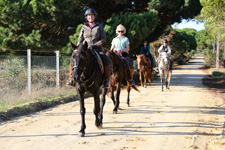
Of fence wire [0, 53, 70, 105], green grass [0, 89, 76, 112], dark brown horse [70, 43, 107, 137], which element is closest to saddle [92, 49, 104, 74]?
dark brown horse [70, 43, 107, 137]

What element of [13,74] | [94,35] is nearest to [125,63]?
[94,35]

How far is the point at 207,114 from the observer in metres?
8.41

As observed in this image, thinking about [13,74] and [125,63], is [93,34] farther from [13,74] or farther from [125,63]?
[13,74]

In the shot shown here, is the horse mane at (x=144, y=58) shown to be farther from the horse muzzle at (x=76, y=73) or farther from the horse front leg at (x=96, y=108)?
the horse muzzle at (x=76, y=73)

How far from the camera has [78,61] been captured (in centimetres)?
543

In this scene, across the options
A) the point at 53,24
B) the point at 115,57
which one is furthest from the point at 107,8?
the point at 115,57

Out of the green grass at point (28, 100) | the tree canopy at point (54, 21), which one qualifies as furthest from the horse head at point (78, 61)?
the tree canopy at point (54, 21)

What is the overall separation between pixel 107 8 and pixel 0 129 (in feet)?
45.9

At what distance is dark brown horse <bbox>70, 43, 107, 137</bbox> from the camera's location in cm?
545

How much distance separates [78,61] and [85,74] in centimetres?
62

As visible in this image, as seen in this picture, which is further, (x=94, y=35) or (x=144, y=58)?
(x=144, y=58)

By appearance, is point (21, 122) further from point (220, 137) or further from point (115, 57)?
point (220, 137)

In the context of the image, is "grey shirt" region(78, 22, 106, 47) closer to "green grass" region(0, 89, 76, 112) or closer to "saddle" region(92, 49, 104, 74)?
"saddle" region(92, 49, 104, 74)

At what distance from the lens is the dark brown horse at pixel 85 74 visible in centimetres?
545
